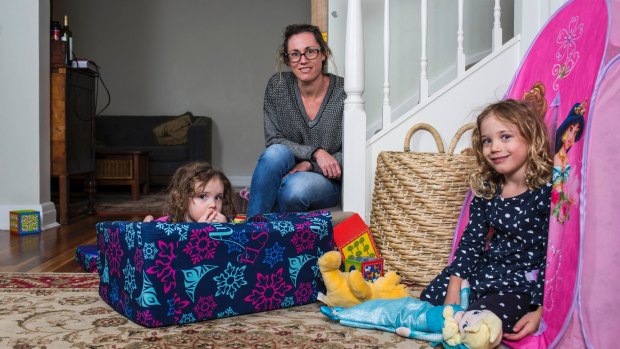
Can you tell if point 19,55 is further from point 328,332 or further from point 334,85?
point 328,332

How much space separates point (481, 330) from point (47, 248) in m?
2.23

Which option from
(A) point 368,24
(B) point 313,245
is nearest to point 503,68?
(A) point 368,24

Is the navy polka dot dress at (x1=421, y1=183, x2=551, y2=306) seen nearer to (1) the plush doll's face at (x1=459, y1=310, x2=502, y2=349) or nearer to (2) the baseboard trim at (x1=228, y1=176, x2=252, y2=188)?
(1) the plush doll's face at (x1=459, y1=310, x2=502, y2=349)

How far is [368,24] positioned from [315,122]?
0.58 meters

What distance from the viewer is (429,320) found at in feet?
4.93

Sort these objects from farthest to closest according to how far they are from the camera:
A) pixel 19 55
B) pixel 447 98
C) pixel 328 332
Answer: pixel 19 55 < pixel 447 98 < pixel 328 332

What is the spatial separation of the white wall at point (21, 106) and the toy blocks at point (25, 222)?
21cm

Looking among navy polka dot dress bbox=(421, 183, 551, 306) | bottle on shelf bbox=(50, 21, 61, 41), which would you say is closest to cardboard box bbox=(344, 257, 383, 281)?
navy polka dot dress bbox=(421, 183, 551, 306)

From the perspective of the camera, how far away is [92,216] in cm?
421

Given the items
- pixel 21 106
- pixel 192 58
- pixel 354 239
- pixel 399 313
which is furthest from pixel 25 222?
pixel 192 58

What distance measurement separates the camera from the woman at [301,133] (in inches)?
90.4

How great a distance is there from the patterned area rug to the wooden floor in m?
0.59

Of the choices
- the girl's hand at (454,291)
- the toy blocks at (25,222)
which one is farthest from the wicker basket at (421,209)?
the toy blocks at (25,222)

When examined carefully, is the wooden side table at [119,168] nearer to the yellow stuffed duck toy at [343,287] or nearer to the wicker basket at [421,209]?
the wicker basket at [421,209]
